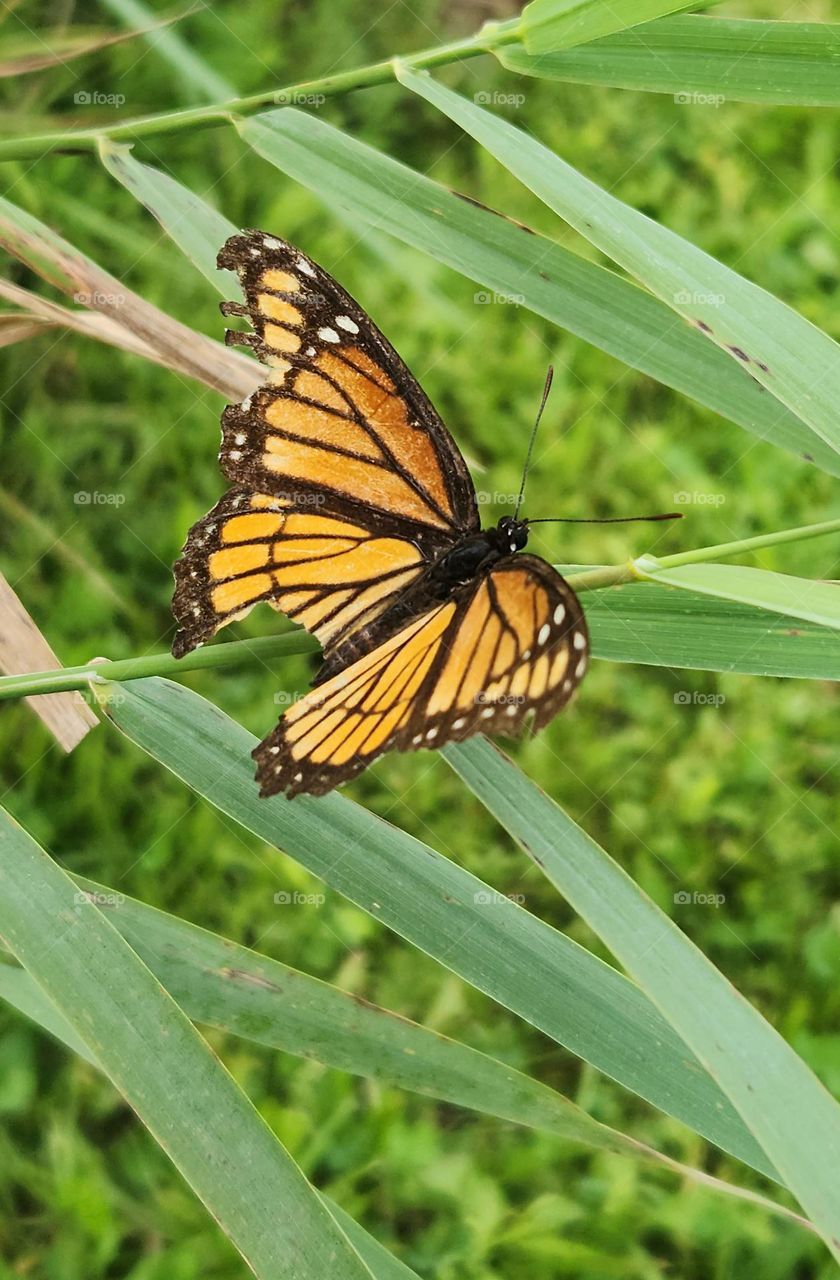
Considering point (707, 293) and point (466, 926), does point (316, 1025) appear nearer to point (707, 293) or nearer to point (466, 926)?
point (466, 926)

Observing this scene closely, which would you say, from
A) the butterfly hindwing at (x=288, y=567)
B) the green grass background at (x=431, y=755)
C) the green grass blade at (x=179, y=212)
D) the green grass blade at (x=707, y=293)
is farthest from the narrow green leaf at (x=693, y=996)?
the green grass background at (x=431, y=755)

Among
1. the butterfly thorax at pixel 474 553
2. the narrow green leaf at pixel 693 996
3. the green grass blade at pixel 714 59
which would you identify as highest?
the green grass blade at pixel 714 59

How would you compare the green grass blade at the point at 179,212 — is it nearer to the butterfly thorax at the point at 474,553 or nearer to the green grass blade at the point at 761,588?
the butterfly thorax at the point at 474,553

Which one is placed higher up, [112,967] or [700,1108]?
[700,1108]

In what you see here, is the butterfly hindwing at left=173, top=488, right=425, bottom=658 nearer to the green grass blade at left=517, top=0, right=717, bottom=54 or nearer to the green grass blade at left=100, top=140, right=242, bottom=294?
the green grass blade at left=100, top=140, right=242, bottom=294

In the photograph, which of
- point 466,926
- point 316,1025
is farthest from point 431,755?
point 466,926

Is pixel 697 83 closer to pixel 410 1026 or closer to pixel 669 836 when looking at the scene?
pixel 410 1026

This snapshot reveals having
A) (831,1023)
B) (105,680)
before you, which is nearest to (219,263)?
(105,680)
